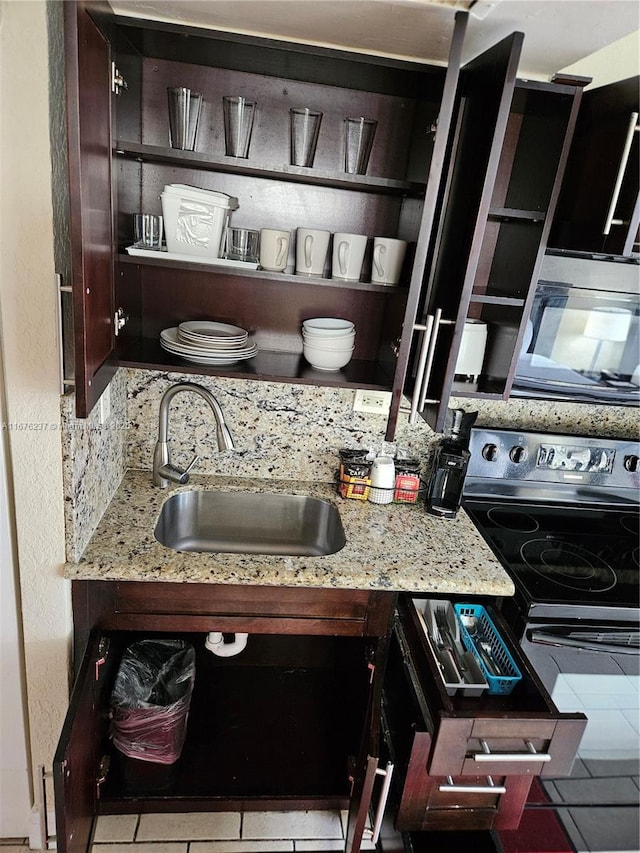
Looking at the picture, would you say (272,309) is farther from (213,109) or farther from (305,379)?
(213,109)

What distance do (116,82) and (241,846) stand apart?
202cm

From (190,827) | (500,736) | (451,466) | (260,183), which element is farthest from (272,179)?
(190,827)

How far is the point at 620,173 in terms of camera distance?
123 centimetres

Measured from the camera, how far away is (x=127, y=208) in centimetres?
138

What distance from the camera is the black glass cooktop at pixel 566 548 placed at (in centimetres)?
142

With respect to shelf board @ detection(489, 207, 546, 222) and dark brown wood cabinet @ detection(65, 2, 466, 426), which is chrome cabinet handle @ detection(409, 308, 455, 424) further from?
shelf board @ detection(489, 207, 546, 222)

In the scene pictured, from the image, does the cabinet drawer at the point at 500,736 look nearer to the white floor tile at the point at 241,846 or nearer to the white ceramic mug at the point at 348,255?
the white floor tile at the point at 241,846

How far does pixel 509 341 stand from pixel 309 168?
2.26 ft

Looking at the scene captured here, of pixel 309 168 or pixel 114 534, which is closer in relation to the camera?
pixel 309 168

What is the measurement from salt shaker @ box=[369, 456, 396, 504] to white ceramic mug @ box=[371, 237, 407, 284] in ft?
1.89

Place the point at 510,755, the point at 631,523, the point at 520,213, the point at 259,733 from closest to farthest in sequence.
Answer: the point at 510,755, the point at 520,213, the point at 259,733, the point at 631,523

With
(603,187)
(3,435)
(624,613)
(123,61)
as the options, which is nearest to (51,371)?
(3,435)

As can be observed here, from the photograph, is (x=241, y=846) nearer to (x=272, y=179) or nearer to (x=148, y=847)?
(x=148, y=847)

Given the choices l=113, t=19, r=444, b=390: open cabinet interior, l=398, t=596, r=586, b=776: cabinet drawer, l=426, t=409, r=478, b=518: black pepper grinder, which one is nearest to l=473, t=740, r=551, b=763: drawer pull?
l=398, t=596, r=586, b=776: cabinet drawer
